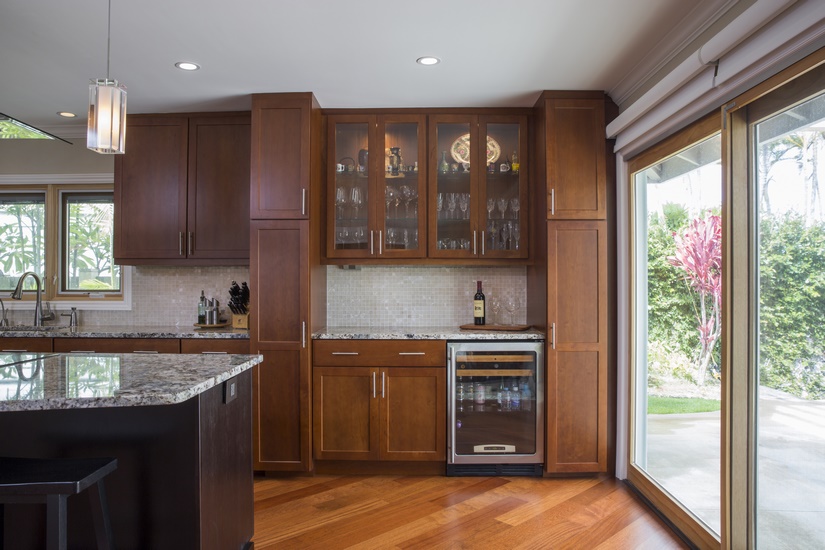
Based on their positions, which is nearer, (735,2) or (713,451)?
(735,2)

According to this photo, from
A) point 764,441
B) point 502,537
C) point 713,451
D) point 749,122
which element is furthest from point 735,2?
point 502,537

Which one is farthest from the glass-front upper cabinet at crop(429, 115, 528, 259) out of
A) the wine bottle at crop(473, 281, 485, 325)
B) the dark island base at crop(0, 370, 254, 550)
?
the dark island base at crop(0, 370, 254, 550)

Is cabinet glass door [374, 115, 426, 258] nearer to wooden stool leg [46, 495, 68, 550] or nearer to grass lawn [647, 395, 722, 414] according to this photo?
grass lawn [647, 395, 722, 414]

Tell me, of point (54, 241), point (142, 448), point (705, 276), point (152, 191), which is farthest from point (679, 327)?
point (54, 241)

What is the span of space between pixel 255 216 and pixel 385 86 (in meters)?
1.18

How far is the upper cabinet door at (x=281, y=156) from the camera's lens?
3395 millimetres

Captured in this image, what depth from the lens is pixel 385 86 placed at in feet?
10.8

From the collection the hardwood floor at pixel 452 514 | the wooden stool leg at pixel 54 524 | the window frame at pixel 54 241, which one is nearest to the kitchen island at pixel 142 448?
the wooden stool leg at pixel 54 524

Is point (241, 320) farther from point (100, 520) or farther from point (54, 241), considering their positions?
point (100, 520)

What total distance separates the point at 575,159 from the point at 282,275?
2029 mm

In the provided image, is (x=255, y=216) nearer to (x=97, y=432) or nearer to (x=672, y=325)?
(x=97, y=432)

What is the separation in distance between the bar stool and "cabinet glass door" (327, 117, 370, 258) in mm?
2186

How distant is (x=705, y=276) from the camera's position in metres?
2.50

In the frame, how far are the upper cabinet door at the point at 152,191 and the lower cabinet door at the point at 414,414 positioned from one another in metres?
1.81
